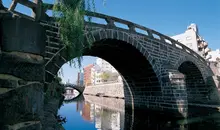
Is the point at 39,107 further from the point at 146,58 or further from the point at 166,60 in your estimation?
the point at 166,60

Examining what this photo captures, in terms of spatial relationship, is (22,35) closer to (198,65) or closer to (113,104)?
(198,65)

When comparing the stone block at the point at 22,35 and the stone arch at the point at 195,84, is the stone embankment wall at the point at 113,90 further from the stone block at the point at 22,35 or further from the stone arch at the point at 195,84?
the stone block at the point at 22,35

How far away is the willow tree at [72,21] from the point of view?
506cm

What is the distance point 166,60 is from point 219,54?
37.6m

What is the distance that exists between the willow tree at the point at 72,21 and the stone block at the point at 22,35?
3.37 metres

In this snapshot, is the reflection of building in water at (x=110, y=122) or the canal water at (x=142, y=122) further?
the reflection of building in water at (x=110, y=122)

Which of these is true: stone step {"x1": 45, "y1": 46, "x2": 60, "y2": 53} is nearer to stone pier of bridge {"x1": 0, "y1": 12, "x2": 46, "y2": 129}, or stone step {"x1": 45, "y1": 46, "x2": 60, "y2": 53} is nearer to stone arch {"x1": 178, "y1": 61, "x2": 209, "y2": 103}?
stone pier of bridge {"x1": 0, "y1": 12, "x2": 46, "y2": 129}

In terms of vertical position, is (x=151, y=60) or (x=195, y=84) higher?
(x=151, y=60)

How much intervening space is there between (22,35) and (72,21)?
370 cm

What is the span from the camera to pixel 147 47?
40.2 ft

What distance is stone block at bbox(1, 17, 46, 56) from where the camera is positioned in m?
1.69

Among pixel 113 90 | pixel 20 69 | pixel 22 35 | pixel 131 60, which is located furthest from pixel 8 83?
pixel 113 90

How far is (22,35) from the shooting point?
1.77m

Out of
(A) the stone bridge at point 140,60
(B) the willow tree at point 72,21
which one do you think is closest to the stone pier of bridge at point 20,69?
(B) the willow tree at point 72,21
